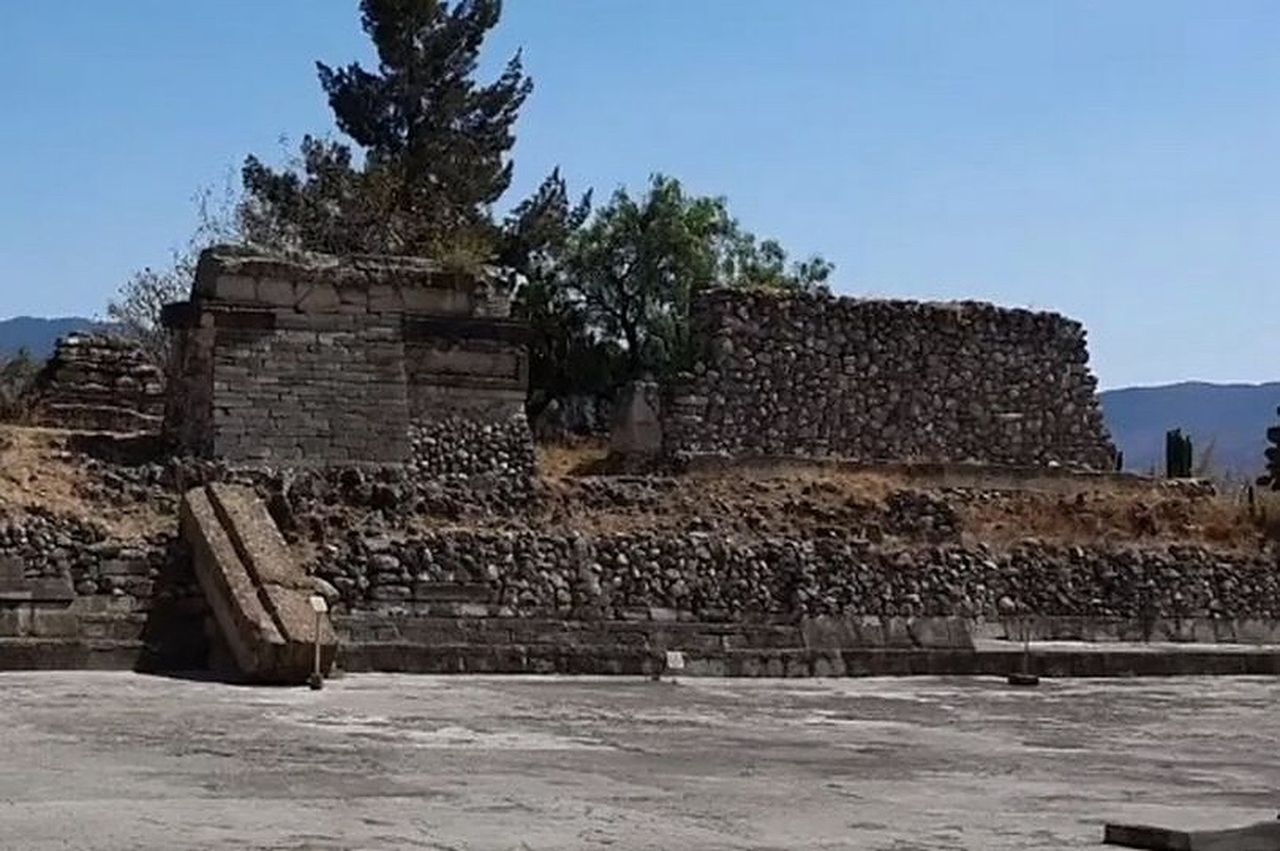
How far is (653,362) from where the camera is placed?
3972 cm

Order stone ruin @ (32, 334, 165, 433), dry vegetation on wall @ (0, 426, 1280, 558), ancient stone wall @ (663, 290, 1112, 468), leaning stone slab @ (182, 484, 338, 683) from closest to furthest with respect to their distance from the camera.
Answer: leaning stone slab @ (182, 484, 338, 683), dry vegetation on wall @ (0, 426, 1280, 558), stone ruin @ (32, 334, 165, 433), ancient stone wall @ (663, 290, 1112, 468)

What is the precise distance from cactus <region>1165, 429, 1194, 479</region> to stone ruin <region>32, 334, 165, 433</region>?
53.1ft

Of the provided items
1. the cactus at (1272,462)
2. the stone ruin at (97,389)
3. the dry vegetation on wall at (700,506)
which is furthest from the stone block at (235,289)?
the cactus at (1272,462)

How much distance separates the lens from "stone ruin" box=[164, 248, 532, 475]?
20.9 metres

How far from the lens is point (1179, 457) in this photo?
32.6 meters

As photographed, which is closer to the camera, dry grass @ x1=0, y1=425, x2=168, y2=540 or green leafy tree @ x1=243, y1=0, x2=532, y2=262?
dry grass @ x1=0, y1=425, x2=168, y2=540

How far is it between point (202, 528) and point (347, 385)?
191 inches

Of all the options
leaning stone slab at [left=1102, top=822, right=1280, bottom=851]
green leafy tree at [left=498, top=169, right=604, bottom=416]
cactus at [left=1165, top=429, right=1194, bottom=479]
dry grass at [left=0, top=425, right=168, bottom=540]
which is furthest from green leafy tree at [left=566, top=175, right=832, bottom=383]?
leaning stone slab at [left=1102, top=822, right=1280, bottom=851]

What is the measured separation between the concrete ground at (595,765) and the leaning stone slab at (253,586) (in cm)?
48

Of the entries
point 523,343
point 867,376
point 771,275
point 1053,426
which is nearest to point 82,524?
point 523,343

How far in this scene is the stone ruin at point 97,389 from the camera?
26.4m

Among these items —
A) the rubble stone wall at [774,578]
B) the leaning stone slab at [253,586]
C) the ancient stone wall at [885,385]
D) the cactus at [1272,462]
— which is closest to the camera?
the leaning stone slab at [253,586]

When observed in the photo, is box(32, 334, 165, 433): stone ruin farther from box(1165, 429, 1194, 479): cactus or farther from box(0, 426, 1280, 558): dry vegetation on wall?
box(1165, 429, 1194, 479): cactus

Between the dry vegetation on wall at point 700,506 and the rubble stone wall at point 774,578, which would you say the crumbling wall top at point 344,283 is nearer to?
the dry vegetation on wall at point 700,506
